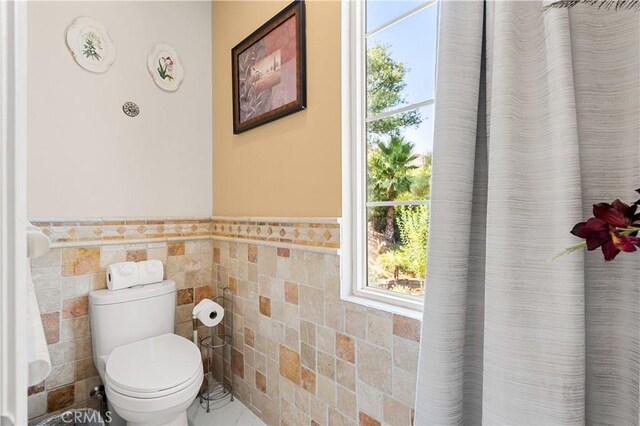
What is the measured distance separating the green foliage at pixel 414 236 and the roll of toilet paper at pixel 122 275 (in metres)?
1.51

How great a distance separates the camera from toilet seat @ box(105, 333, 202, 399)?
4.54 feet

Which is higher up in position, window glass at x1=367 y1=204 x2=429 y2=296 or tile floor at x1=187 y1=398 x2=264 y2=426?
window glass at x1=367 y1=204 x2=429 y2=296

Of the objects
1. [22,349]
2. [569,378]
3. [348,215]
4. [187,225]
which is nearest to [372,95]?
[348,215]

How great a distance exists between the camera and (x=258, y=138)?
1885 millimetres

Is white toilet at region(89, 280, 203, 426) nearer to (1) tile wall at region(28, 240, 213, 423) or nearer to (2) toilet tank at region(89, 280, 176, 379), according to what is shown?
(2) toilet tank at region(89, 280, 176, 379)

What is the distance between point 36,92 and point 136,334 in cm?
138

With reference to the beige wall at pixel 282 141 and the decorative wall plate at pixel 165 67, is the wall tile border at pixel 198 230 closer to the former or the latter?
the beige wall at pixel 282 141

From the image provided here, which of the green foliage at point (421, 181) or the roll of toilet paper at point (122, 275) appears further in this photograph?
the roll of toilet paper at point (122, 275)

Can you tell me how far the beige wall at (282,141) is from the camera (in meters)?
1.45

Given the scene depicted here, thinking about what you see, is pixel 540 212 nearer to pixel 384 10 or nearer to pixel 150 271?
pixel 384 10

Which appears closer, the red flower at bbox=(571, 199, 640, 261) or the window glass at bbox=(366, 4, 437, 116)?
the red flower at bbox=(571, 199, 640, 261)

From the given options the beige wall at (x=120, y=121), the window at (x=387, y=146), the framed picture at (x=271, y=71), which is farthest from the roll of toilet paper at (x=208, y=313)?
the framed picture at (x=271, y=71)

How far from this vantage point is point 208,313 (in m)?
1.87

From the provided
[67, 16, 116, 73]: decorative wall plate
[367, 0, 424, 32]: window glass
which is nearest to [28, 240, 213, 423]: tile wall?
[67, 16, 116, 73]: decorative wall plate
